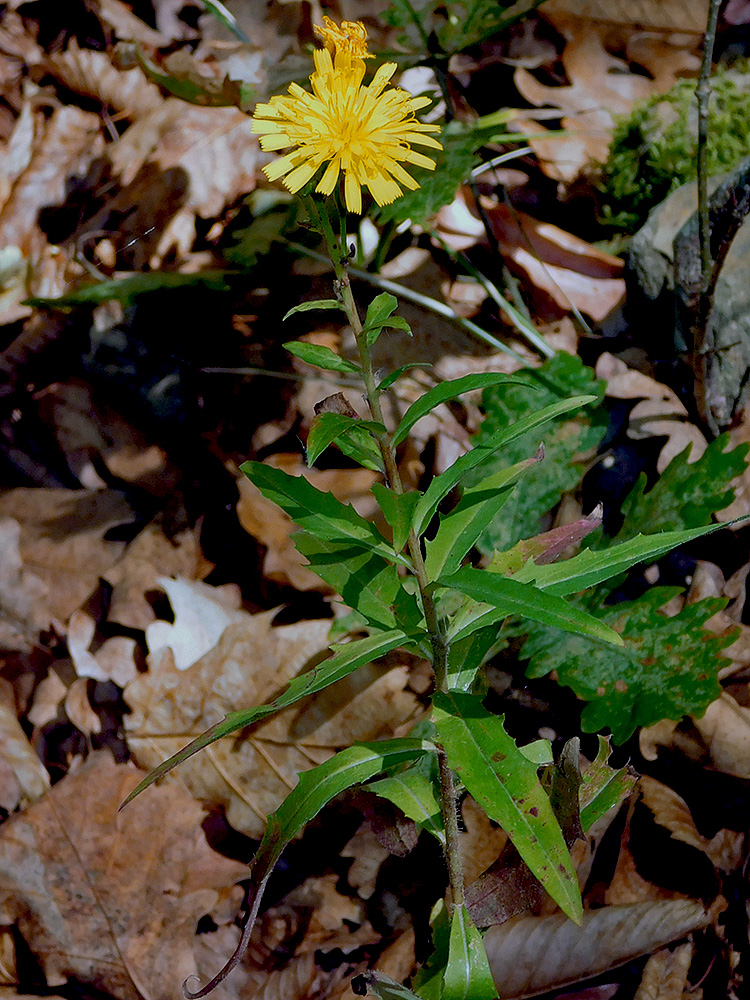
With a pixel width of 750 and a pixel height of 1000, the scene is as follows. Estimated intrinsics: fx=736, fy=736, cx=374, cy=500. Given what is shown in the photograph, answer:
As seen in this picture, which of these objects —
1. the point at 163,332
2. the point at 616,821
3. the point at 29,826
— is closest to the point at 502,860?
the point at 616,821

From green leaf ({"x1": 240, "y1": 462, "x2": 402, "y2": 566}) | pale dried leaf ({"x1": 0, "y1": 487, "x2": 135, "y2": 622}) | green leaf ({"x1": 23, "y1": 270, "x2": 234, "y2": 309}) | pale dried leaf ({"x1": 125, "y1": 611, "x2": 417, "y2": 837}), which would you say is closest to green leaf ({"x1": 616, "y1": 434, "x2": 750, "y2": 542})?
pale dried leaf ({"x1": 125, "y1": 611, "x2": 417, "y2": 837})

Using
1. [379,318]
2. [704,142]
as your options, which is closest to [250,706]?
[379,318]

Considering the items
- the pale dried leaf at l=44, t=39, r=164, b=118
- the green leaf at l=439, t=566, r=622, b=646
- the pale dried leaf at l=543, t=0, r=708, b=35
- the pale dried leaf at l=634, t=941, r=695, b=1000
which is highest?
the pale dried leaf at l=44, t=39, r=164, b=118

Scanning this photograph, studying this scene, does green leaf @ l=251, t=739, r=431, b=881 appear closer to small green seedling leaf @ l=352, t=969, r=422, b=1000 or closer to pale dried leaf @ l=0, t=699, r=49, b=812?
small green seedling leaf @ l=352, t=969, r=422, b=1000

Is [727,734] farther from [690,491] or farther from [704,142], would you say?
[704,142]

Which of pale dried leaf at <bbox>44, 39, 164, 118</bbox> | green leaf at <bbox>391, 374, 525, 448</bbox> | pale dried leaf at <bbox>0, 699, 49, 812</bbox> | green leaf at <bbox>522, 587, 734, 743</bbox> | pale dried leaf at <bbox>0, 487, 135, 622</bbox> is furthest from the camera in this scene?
pale dried leaf at <bbox>44, 39, 164, 118</bbox>

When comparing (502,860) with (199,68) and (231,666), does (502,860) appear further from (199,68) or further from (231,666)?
(199,68)
